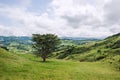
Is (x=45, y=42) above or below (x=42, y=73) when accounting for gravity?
above

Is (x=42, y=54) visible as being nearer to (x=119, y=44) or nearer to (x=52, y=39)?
(x=52, y=39)

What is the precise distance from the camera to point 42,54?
95938mm

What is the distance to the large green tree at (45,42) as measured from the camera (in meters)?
94.6

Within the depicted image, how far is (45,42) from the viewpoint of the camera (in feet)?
310

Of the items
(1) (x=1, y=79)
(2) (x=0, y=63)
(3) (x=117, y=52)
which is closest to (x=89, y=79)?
(1) (x=1, y=79)

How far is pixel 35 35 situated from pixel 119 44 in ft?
344

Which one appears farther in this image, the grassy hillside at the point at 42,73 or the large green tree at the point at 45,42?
the large green tree at the point at 45,42

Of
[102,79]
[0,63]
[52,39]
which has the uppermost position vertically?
[52,39]

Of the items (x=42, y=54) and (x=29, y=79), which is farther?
(x=42, y=54)

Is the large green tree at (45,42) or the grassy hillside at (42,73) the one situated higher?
the large green tree at (45,42)

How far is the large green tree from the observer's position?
9456 cm

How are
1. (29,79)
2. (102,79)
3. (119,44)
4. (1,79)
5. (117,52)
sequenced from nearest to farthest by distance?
1. (1,79)
2. (29,79)
3. (102,79)
4. (117,52)
5. (119,44)

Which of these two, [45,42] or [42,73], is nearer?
[42,73]

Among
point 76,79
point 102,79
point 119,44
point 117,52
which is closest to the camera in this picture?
point 76,79
